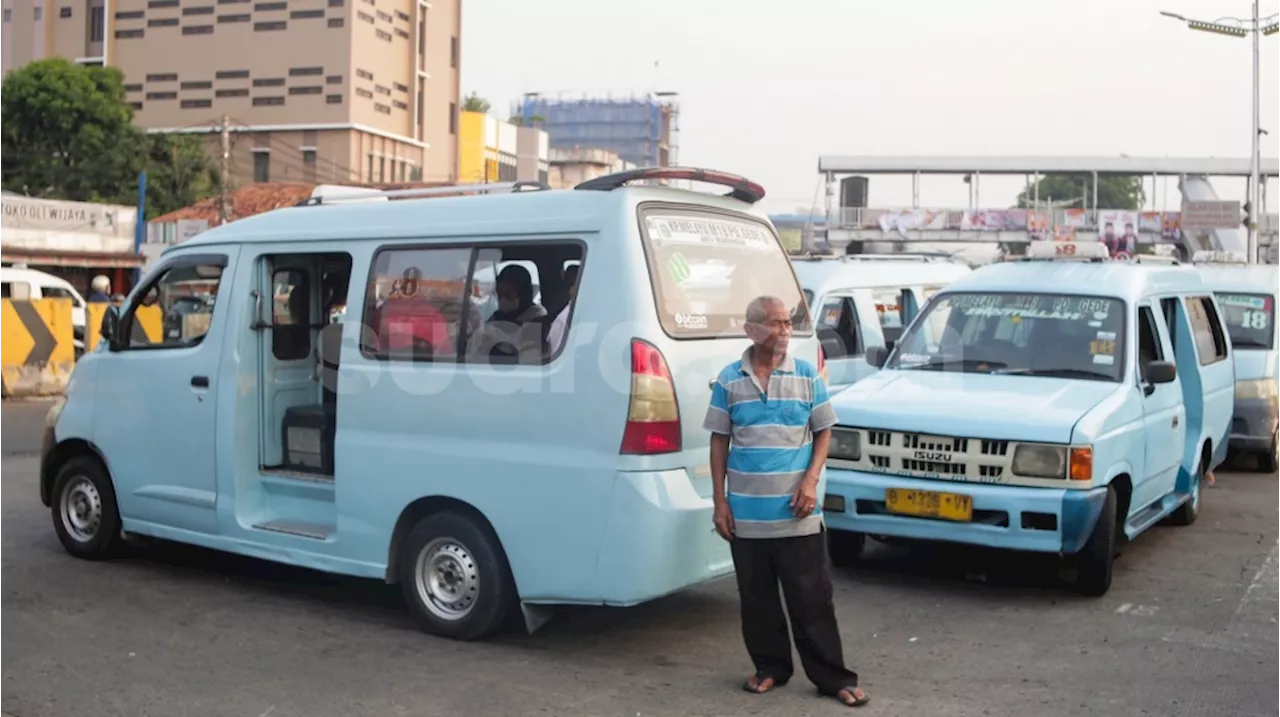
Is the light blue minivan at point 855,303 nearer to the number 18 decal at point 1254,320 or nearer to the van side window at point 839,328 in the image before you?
the van side window at point 839,328

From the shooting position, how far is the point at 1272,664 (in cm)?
595

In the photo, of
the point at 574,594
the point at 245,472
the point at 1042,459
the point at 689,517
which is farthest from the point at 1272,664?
the point at 245,472

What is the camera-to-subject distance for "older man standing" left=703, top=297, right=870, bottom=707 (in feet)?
17.3

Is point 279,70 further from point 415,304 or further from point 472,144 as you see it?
point 415,304

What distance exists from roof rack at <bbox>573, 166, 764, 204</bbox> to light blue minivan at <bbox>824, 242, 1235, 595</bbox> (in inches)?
65.3

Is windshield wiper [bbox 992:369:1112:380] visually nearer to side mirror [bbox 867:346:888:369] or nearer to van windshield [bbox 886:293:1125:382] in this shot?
van windshield [bbox 886:293:1125:382]

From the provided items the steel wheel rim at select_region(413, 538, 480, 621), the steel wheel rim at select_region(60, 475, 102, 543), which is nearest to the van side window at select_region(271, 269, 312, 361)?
the steel wheel rim at select_region(60, 475, 102, 543)

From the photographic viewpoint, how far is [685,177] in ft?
20.5

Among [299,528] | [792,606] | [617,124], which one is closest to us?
[792,606]

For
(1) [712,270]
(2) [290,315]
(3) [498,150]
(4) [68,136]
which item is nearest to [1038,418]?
(1) [712,270]

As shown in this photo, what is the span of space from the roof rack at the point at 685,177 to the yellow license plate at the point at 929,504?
1.88 meters

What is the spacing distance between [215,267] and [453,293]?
71.4 inches

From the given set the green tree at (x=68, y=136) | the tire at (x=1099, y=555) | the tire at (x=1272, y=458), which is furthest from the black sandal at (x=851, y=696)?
the green tree at (x=68, y=136)

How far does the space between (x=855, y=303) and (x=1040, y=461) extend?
5.39 metres
